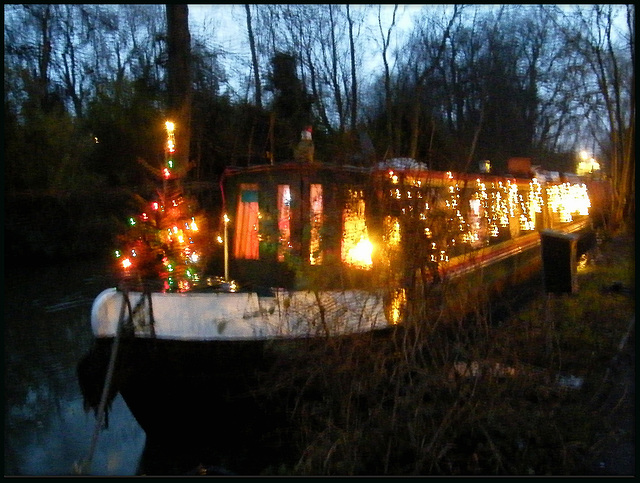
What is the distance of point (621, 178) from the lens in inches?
905

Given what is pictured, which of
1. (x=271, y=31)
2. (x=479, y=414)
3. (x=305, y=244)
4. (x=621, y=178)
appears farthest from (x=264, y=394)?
(x=621, y=178)

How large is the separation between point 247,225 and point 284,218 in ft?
3.39

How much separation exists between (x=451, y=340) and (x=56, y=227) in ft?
44.0

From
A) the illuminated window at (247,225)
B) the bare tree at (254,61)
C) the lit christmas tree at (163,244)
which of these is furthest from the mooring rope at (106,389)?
the bare tree at (254,61)

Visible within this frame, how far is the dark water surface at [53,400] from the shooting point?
273 inches

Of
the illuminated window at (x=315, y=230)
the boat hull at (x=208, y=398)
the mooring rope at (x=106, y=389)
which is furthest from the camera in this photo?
the boat hull at (x=208, y=398)

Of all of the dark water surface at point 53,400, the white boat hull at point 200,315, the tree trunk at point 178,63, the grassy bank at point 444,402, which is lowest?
the dark water surface at point 53,400

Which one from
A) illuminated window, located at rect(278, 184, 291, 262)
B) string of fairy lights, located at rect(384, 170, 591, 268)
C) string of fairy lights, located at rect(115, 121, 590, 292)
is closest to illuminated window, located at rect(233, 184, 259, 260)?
string of fairy lights, located at rect(115, 121, 590, 292)

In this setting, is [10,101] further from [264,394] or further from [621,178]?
[621,178]

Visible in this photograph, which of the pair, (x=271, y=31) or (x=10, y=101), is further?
(x=271, y=31)

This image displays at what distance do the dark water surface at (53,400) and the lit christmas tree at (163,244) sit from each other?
1.60 meters

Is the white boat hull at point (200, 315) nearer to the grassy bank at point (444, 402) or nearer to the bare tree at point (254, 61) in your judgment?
the grassy bank at point (444, 402)

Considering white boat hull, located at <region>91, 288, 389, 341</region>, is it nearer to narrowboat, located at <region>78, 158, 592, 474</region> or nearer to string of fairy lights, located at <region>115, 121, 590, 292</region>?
narrowboat, located at <region>78, 158, 592, 474</region>

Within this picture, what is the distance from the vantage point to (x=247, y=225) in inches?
325
